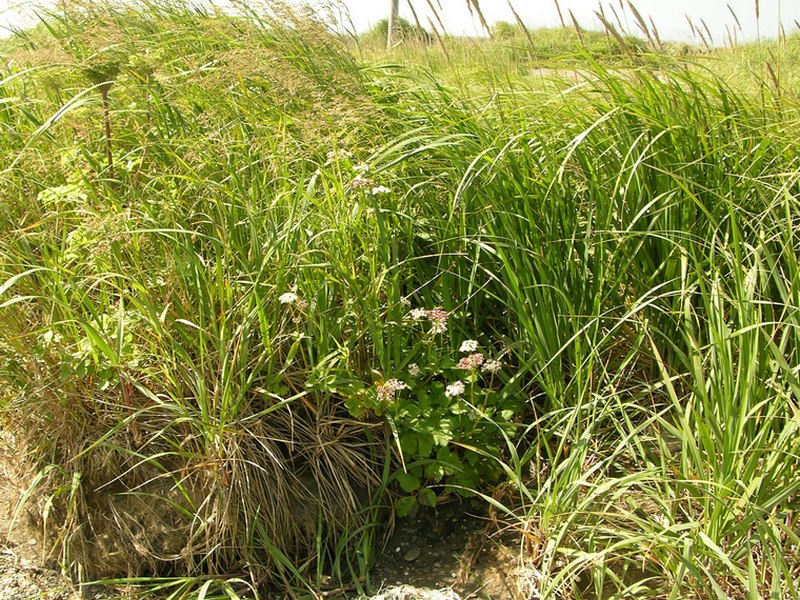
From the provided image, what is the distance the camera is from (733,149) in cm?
262

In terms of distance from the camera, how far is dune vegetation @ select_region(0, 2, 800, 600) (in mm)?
2117

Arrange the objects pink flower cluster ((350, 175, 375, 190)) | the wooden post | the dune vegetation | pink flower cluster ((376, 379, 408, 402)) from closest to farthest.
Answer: the dune vegetation
pink flower cluster ((376, 379, 408, 402))
pink flower cluster ((350, 175, 375, 190))
the wooden post

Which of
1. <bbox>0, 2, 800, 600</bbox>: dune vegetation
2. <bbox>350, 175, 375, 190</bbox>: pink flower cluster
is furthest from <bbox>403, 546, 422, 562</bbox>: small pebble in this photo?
<bbox>350, 175, 375, 190</bbox>: pink flower cluster

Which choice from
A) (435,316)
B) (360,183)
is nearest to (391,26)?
(360,183)

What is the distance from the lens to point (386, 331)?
2.43 metres

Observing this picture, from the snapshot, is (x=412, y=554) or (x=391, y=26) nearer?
(x=412, y=554)

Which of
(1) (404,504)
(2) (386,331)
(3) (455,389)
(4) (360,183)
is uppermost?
(4) (360,183)

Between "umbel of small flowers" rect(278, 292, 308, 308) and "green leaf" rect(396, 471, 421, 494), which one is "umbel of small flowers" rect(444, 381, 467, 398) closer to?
"green leaf" rect(396, 471, 421, 494)

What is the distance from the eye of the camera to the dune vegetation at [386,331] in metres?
2.12

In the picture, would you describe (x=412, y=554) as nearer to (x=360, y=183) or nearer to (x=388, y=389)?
(x=388, y=389)

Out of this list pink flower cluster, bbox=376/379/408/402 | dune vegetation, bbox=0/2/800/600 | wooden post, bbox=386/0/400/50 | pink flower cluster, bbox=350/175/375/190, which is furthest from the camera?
wooden post, bbox=386/0/400/50

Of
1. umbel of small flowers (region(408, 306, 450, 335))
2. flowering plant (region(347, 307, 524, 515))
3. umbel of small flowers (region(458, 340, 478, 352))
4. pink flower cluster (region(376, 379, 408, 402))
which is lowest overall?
flowering plant (region(347, 307, 524, 515))

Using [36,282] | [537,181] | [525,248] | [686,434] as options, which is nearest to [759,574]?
[686,434]

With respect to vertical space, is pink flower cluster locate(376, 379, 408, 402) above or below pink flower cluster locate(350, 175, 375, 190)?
below
